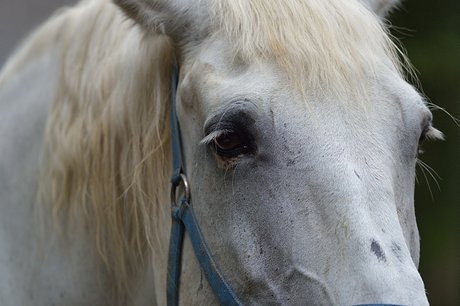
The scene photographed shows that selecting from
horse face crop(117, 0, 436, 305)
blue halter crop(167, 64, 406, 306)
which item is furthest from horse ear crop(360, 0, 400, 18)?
blue halter crop(167, 64, 406, 306)

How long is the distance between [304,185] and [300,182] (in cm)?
1

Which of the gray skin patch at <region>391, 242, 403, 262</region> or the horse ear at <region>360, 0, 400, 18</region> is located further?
the horse ear at <region>360, 0, 400, 18</region>

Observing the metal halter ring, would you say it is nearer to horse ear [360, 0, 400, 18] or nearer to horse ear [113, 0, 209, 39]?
horse ear [113, 0, 209, 39]

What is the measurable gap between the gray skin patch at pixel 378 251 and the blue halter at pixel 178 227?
0.47 metres

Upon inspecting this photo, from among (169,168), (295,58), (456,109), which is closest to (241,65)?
(295,58)

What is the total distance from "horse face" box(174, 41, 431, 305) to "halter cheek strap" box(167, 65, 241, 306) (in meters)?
0.03

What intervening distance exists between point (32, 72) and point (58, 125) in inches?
11.8

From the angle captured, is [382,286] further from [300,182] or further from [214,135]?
[214,135]

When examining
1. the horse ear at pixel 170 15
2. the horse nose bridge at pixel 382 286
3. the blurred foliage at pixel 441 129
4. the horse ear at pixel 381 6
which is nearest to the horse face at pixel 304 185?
the horse nose bridge at pixel 382 286

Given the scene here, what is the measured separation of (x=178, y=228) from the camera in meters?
2.17

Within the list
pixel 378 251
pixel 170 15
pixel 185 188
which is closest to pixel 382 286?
pixel 378 251

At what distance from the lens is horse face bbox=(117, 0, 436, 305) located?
175cm

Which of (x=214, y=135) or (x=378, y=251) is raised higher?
(x=214, y=135)

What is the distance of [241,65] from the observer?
2002mm
